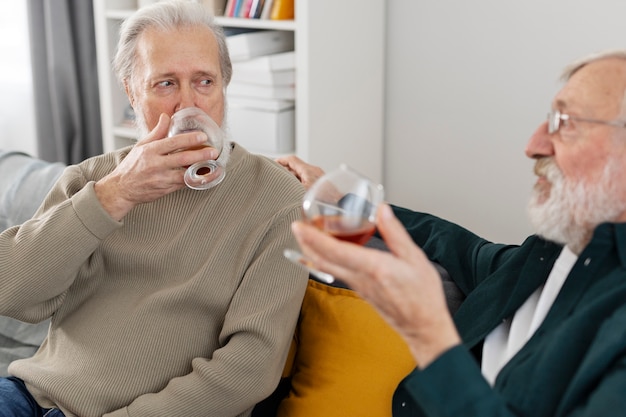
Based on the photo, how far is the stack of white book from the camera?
110 inches

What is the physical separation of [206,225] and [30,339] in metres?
0.73

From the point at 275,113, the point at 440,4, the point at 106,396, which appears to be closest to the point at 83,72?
the point at 275,113

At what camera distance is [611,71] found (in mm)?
1475

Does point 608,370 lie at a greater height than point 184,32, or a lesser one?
lesser

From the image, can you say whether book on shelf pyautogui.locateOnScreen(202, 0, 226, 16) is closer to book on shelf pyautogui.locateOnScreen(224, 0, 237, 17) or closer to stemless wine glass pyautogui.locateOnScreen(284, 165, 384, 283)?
book on shelf pyautogui.locateOnScreen(224, 0, 237, 17)

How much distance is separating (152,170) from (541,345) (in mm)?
781

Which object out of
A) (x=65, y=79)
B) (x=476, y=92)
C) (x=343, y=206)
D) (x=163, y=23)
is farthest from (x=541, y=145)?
(x=65, y=79)

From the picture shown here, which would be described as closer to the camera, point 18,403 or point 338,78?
point 18,403

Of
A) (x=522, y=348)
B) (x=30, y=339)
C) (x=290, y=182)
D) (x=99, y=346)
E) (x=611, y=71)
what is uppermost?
(x=611, y=71)

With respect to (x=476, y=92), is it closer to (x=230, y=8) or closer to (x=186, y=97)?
(x=230, y=8)

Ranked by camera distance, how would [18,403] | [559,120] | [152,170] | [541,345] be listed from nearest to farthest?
[541,345]
[559,120]
[152,170]
[18,403]

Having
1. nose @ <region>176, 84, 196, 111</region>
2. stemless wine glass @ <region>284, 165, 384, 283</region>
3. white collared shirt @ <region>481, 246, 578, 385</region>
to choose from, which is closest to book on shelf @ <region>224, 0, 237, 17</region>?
nose @ <region>176, 84, 196, 111</region>

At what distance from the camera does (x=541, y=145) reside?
1524mm

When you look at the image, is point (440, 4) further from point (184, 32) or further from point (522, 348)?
point (522, 348)
